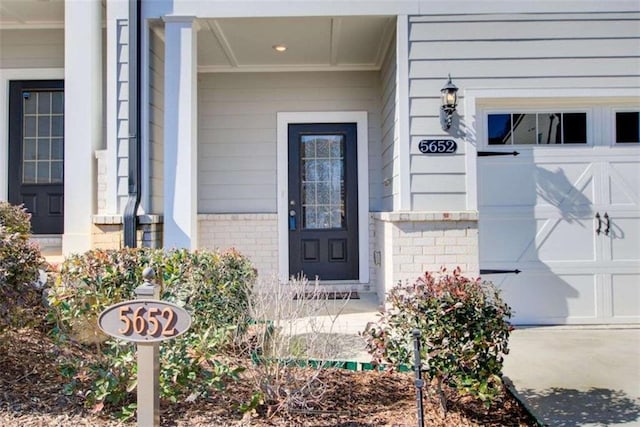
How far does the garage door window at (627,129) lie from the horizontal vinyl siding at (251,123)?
262 cm

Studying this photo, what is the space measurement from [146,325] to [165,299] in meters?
0.85

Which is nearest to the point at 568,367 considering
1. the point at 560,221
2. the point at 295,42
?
the point at 560,221

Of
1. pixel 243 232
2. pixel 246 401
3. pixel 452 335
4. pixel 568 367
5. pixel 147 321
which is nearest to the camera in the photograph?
pixel 147 321

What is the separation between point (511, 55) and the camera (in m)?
4.15

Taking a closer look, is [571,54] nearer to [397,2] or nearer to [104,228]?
[397,2]

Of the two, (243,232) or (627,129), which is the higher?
(627,129)

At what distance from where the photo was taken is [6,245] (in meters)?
2.83

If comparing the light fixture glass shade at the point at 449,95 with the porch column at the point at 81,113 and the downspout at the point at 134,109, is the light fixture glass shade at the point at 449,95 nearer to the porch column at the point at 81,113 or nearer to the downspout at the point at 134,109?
the downspout at the point at 134,109

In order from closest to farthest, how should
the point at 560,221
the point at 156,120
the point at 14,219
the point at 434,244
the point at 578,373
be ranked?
1. the point at 578,373
2. the point at 14,219
3. the point at 434,244
4. the point at 560,221
5. the point at 156,120

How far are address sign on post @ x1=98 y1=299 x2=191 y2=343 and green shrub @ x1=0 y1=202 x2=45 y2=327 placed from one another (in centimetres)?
128

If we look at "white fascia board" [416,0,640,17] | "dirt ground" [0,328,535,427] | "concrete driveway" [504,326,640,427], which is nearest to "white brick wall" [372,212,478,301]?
"concrete driveway" [504,326,640,427]

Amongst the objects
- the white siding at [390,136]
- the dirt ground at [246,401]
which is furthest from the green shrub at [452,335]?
the white siding at [390,136]

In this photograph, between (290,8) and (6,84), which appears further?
(6,84)

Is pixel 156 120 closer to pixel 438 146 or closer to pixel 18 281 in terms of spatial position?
pixel 18 281
